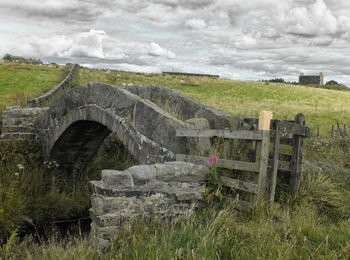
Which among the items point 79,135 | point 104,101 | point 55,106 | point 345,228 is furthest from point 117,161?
point 345,228

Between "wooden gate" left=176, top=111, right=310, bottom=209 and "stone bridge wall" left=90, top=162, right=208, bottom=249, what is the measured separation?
526 millimetres

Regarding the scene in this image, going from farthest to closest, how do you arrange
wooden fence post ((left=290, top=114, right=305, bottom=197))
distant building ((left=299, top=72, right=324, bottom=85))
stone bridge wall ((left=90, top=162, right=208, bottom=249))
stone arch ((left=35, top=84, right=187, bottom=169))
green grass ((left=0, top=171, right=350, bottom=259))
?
distant building ((left=299, top=72, right=324, bottom=85)), stone arch ((left=35, top=84, right=187, bottom=169)), wooden fence post ((left=290, top=114, right=305, bottom=197)), stone bridge wall ((left=90, top=162, right=208, bottom=249)), green grass ((left=0, top=171, right=350, bottom=259))

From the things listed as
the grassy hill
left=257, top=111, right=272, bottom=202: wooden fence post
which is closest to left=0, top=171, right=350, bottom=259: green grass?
the grassy hill

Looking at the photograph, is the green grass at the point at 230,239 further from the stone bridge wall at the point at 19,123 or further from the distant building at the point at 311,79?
the distant building at the point at 311,79

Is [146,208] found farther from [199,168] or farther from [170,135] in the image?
[170,135]

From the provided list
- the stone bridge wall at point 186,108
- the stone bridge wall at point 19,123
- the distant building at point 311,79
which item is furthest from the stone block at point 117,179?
the distant building at point 311,79

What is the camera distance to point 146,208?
15.7ft

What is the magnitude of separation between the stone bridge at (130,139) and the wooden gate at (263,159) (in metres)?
0.36

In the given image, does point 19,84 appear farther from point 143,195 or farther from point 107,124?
point 143,195

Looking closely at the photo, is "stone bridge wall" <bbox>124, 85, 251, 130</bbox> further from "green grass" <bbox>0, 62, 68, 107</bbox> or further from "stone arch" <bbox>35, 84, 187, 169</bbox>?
"green grass" <bbox>0, 62, 68, 107</bbox>

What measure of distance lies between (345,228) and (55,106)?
853 cm

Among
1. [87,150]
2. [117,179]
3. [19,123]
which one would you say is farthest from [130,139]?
[19,123]

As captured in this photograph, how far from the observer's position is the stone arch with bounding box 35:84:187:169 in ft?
21.2

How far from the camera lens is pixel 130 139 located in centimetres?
694
